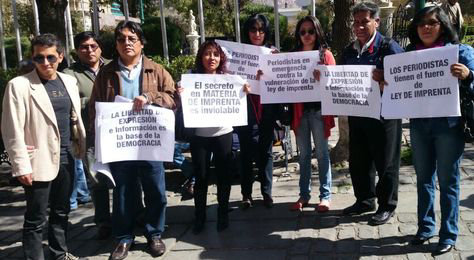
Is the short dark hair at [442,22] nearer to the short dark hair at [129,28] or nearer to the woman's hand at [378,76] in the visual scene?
the woman's hand at [378,76]

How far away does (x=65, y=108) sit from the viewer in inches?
165

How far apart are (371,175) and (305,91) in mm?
1052

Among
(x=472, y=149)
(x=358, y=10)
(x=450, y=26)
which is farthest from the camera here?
(x=472, y=149)

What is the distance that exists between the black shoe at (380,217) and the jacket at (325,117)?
0.88 metres

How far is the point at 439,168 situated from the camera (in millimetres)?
3861

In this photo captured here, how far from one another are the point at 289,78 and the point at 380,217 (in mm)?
1581

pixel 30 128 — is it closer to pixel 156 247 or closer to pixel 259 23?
pixel 156 247

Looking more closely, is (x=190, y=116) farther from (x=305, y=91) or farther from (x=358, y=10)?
(x=358, y=10)

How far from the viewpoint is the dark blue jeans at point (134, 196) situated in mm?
4297

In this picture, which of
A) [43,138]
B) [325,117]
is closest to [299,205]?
[325,117]

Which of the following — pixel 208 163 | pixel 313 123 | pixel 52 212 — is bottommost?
pixel 52 212

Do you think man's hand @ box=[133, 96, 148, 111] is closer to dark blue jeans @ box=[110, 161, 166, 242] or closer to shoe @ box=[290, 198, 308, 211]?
dark blue jeans @ box=[110, 161, 166, 242]

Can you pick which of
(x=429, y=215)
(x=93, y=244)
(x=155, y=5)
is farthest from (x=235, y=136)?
(x=155, y=5)

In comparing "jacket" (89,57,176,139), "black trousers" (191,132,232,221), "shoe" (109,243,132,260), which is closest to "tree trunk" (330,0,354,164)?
"black trousers" (191,132,232,221)
